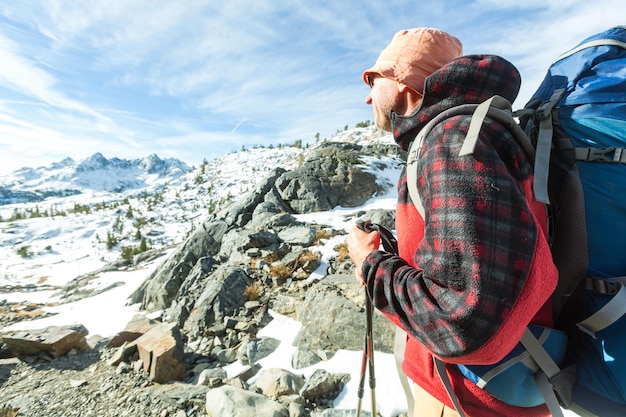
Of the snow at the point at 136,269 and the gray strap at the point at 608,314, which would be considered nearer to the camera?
the gray strap at the point at 608,314

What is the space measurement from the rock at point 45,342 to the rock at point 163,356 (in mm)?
2191

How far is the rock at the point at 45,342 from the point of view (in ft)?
20.5

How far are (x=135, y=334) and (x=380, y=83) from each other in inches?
289

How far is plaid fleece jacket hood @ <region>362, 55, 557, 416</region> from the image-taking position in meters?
0.92

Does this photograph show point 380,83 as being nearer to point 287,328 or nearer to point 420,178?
point 420,178

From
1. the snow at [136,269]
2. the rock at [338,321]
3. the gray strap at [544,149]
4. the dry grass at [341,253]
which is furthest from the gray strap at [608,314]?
the dry grass at [341,253]

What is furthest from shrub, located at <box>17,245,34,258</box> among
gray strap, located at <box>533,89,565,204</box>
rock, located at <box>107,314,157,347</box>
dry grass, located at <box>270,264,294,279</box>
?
gray strap, located at <box>533,89,565,204</box>

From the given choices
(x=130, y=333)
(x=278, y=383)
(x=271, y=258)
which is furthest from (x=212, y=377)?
(x=271, y=258)

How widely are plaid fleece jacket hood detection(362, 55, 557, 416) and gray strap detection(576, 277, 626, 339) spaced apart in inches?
8.5

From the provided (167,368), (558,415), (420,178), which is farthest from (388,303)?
(167,368)

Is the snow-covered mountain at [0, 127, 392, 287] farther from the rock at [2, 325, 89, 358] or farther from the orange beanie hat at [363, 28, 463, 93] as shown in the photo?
the orange beanie hat at [363, 28, 463, 93]

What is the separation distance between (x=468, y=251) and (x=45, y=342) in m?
8.35

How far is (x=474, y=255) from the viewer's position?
930 mm

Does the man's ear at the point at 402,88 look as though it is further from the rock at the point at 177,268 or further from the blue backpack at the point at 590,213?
the rock at the point at 177,268
